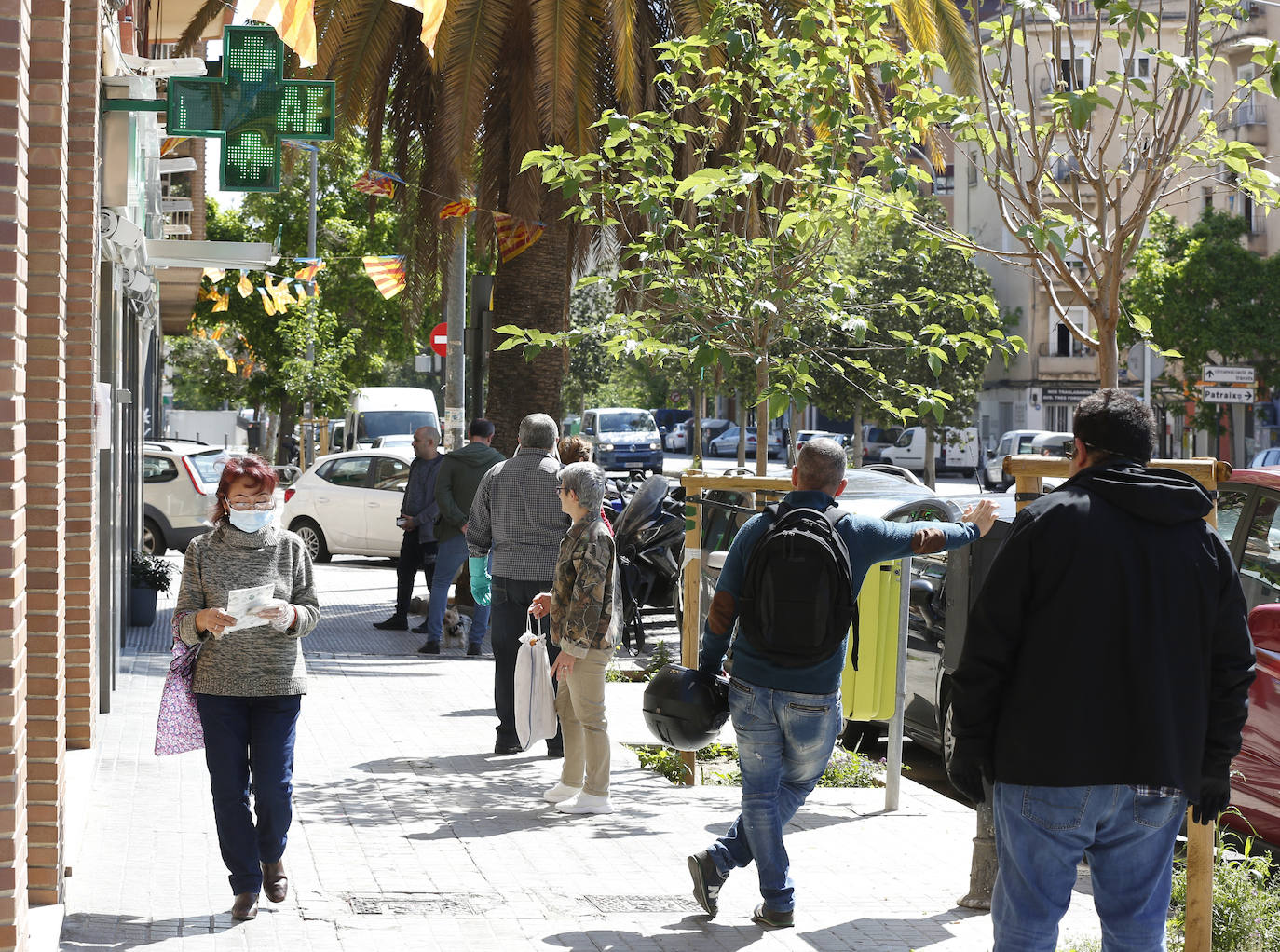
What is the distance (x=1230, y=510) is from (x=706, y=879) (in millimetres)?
3643

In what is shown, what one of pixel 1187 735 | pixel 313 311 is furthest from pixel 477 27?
pixel 313 311

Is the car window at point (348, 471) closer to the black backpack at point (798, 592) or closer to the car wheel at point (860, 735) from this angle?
the car wheel at point (860, 735)

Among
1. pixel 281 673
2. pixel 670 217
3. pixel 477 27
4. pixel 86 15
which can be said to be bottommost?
pixel 281 673

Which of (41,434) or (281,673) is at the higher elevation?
(41,434)

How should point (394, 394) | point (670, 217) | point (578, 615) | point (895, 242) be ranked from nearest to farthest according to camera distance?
point (578, 615)
point (670, 217)
point (394, 394)
point (895, 242)

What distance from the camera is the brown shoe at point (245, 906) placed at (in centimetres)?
548

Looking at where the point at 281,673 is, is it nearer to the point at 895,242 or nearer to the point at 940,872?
the point at 940,872

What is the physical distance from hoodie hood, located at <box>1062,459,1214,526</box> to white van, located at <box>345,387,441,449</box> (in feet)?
110

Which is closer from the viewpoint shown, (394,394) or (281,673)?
(281,673)

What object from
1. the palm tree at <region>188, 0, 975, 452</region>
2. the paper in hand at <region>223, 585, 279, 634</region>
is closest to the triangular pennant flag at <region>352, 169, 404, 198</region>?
the palm tree at <region>188, 0, 975, 452</region>

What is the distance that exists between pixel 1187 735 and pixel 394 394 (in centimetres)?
3514

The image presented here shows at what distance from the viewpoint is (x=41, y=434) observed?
4941 mm

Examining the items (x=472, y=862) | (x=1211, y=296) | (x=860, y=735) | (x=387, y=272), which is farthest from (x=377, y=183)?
(x=1211, y=296)

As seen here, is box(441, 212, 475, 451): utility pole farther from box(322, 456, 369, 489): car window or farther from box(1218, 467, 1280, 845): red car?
box(1218, 467, 1280, 845): red car
